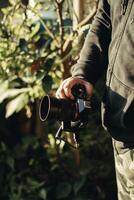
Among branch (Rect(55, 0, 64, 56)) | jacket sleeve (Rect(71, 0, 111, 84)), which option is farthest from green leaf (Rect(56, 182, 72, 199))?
jacket sleeve (Rect(71, 0, 111, 84))

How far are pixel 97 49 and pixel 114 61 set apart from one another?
204 millimetres

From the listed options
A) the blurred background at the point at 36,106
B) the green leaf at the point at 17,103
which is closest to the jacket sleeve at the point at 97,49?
the blurred background at the point at 36,106

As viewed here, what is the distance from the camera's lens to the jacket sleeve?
8.08ft

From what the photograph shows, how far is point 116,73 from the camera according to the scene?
90.6 inches

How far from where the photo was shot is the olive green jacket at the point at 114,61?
2.22m

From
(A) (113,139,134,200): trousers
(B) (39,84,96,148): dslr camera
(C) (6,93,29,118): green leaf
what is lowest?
(C) (6,93,29,118): green leaf

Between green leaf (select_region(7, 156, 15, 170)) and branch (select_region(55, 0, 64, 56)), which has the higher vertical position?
branch (select_region(55, 0, 64, 56))

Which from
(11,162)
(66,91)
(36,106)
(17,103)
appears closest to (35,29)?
(17,103)

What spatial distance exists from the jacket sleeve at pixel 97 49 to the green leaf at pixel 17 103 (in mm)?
1049

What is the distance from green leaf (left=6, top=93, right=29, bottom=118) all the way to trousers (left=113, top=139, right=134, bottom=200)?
1.18 metres

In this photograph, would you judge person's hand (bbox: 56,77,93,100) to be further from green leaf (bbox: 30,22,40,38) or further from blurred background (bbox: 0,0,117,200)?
green leaf (bbox: 30,22,40,38)

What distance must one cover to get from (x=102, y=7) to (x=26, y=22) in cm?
97

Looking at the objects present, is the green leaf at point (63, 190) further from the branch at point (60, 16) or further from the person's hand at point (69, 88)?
the person's hand at point (69, 88)

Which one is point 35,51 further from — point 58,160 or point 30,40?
point 58,160
